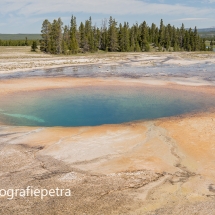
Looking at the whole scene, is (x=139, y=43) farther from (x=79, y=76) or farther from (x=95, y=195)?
(x=95, y=195)

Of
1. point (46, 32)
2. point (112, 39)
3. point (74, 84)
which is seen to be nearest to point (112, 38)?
point (112, 39)

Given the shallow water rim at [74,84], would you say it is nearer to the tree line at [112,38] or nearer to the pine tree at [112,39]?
the tree line at [112,38]

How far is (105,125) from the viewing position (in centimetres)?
1329

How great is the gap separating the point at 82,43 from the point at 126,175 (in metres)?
64.7

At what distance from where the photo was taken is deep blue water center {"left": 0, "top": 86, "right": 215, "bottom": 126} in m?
14.8

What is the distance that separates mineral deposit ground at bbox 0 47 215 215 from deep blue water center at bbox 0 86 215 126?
1.41 meters

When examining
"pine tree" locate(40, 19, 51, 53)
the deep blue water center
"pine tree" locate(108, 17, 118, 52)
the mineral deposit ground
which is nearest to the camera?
the mineral deposit ground

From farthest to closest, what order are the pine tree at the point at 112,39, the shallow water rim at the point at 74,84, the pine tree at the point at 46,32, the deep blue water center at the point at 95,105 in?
the pine tree at the point at 112,39, the pine tree at the point at 46,32, the shallow water rim at the point at 74,84, the deep blue water center at the point at 95,105

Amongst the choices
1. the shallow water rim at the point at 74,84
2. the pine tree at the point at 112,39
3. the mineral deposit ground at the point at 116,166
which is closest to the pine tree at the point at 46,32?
the pine tree at the point at 112,39

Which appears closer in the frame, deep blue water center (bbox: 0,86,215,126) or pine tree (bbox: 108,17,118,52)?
deep blue water center (bbox: 0,86,215,126)

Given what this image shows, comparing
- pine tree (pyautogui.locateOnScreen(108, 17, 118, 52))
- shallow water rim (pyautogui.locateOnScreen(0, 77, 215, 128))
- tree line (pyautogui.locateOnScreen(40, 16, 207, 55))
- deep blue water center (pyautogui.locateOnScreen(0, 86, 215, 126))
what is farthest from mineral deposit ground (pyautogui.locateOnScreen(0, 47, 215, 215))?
pine tree (pyautogui.locateOnScreen(108, 17, 118, 52))

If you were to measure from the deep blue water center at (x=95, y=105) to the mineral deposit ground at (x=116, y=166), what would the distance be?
1.41 m

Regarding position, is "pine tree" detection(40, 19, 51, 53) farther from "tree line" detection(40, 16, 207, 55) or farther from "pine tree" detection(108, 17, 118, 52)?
"pine tree" detection(108, 17, 118, 52)

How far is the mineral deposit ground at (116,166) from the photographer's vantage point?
668 cm
